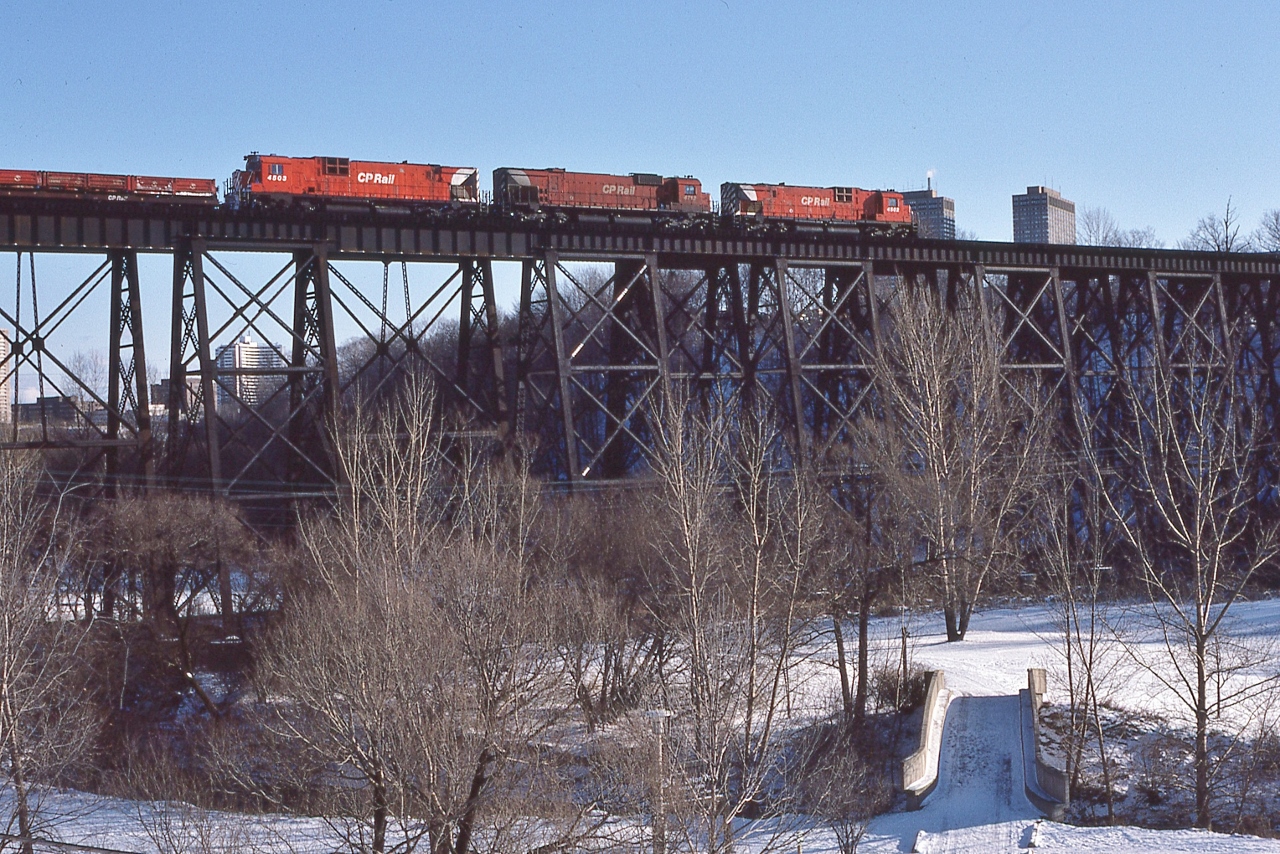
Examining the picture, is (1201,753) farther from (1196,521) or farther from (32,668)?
(32,668)

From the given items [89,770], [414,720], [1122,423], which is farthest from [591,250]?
[1122,423]

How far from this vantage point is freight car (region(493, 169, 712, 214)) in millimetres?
25734

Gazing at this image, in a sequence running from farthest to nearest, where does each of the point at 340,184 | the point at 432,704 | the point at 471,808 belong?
the point at 340,184 → the point at 432,704 → the point at 471,808

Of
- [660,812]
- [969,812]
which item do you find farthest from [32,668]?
[969,812]

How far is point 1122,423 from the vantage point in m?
33.9

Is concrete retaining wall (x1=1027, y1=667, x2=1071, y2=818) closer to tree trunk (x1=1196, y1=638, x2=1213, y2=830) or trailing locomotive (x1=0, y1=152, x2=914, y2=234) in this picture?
tree trunk (x1=1196, y1=638, x2=1213, y2=830)

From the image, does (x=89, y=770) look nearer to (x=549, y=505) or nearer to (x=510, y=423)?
(x=549, y=505)

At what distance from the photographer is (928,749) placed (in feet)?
54.6

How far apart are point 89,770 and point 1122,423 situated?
27.9m

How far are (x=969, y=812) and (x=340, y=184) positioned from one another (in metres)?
16.5

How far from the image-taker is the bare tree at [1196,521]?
15289 mm

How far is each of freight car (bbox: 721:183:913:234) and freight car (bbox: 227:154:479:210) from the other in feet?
22.2

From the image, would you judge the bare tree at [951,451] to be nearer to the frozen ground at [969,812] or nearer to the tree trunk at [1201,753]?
the frozen ground at [969,812]

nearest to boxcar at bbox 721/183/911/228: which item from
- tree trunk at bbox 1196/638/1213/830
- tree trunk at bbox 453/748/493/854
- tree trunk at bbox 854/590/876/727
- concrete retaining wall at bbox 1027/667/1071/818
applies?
tree trunk at bbox 854/590/876/727
